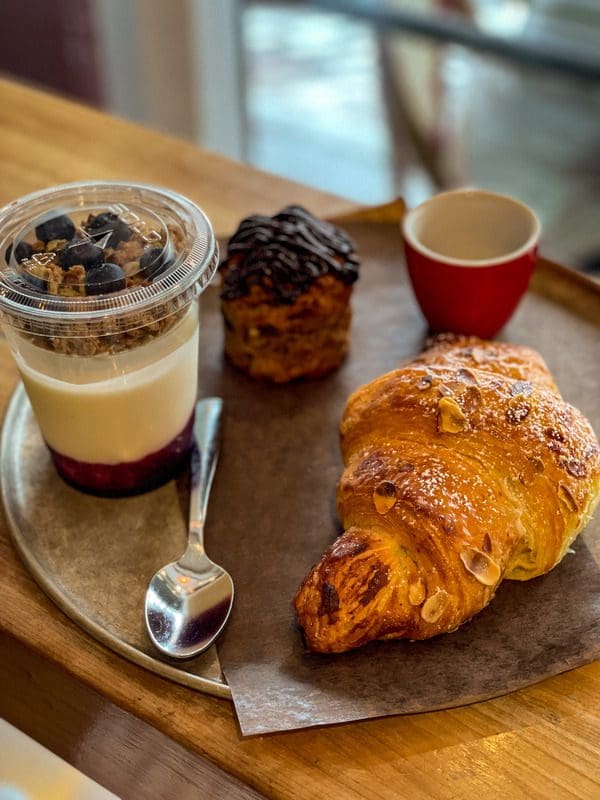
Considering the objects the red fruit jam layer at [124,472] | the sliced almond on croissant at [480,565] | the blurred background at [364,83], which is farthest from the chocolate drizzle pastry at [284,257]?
the blurred background at [364,83]

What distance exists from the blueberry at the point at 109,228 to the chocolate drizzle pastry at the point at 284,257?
0.71 feet

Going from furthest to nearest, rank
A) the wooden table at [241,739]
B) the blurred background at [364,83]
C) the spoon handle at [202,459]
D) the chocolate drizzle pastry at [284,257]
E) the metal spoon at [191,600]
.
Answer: the blurred background at [364,83]
the chocolate drizzle pastry at [284,257]
the spoon handle at [202,459]
the metal spoon at [191,600]
the wooden table at [241,739]

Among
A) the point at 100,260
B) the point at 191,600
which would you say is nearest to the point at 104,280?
the point at 100,260

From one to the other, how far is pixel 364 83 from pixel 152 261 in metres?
2.88

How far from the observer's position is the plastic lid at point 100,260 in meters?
0.95

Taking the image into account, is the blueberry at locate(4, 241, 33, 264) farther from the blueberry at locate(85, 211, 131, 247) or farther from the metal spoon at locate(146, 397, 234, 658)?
the metal spoon at locate(146, 397, 234, 658)

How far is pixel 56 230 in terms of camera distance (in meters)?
1.03

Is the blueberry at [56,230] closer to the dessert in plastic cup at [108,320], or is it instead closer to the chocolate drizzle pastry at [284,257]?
the dessert in plastic cup at [108,320]

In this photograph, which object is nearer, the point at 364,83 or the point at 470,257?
the point at 470,257

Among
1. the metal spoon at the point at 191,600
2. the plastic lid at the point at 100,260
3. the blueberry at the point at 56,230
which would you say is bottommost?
the metal spoon at the point at 191,600

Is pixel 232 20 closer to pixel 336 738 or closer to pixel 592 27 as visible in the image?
pixel 592 27

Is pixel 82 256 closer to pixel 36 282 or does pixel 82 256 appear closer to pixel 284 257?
pixel 36 282

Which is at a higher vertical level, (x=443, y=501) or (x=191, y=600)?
(x=443, y=501)

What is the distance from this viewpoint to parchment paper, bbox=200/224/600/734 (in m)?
0.89
